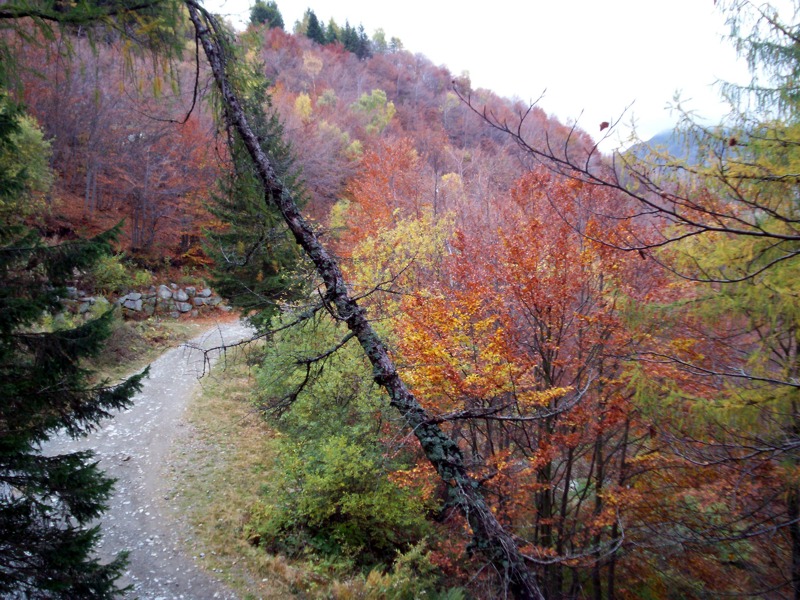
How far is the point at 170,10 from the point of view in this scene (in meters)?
2.62

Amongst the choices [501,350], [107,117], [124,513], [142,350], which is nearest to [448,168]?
[107,117]

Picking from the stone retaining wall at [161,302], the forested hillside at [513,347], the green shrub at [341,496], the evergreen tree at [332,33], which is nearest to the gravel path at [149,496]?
the forested hillside at [513,347]

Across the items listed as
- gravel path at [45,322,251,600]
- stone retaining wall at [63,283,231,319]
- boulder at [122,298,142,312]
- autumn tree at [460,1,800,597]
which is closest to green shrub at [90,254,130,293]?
stone retaining wall at [63,283,231,319]

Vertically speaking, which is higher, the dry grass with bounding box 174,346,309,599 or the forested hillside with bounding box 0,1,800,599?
the forested hillside with bounding box 0,1,800,599

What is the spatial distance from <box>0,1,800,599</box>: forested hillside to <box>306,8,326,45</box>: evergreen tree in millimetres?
47861

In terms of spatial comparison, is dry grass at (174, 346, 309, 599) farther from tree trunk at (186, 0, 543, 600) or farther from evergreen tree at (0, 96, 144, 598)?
evergreen tree at (0, 96, 144, 598)

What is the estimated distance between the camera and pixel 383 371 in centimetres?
315

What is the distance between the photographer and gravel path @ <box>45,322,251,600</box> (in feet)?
20.4

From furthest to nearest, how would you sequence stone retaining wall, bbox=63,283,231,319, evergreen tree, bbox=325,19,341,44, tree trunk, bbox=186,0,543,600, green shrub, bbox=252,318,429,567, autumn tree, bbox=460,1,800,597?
evergreen tree, bbox=325,19,341,44 < stone retaining wall, bbox=63,283,231,319 < green shrub, bbox=252,318,429,567 < autumn tree, bbox=460,1,800,597 < tree trunk, bbox=186,0,543,600

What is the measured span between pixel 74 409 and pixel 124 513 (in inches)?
159

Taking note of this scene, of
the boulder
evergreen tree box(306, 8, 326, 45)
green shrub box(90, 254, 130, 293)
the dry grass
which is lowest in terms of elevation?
the dry grass

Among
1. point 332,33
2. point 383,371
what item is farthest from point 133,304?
point 332,33

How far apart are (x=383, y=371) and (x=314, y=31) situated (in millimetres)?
64127

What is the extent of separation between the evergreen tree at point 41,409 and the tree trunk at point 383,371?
7.26ft
